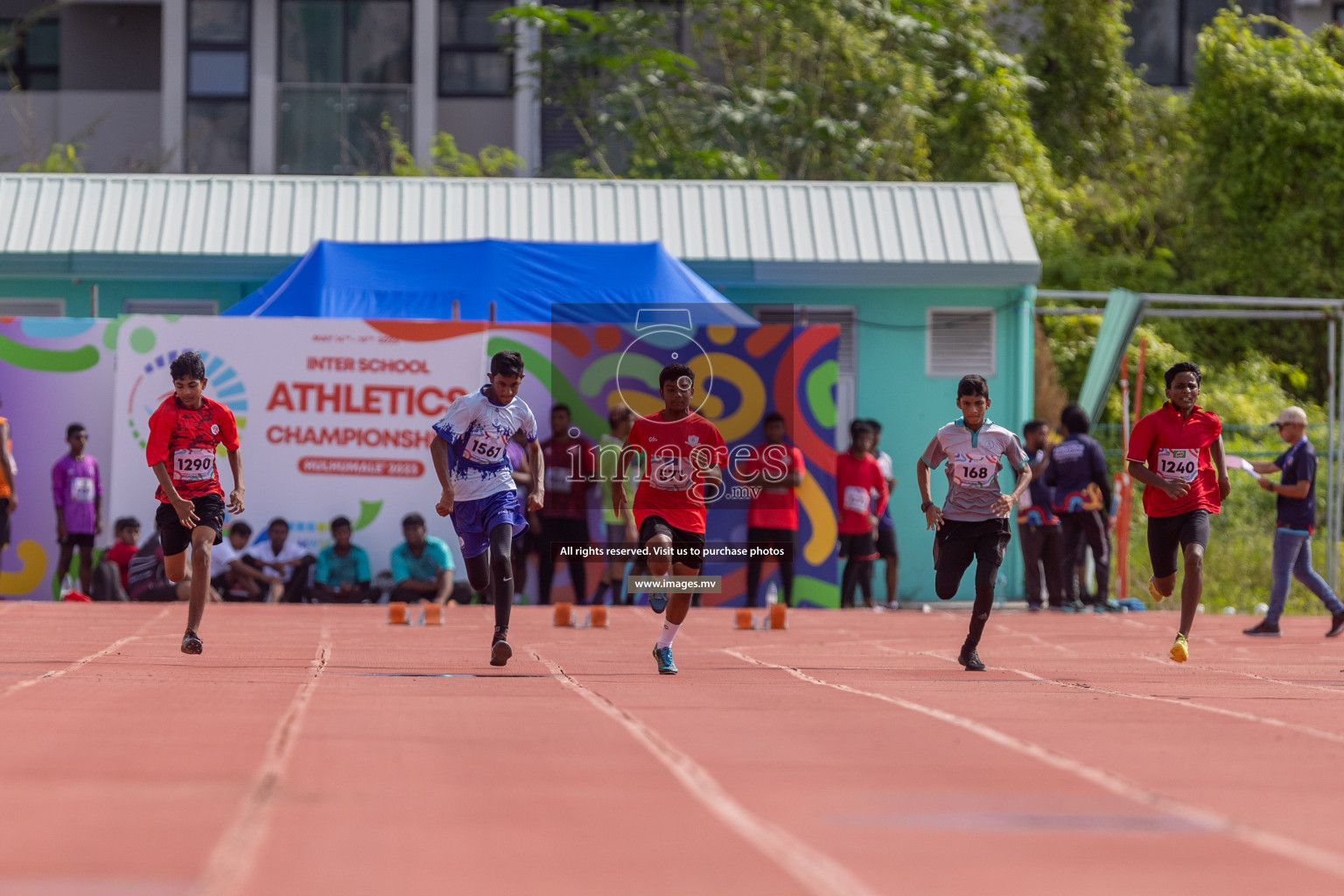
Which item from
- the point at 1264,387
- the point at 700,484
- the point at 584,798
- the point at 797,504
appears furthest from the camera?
the point at 1264,387

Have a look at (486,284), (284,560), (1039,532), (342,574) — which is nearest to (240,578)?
(284,560)

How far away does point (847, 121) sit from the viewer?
30484 mm

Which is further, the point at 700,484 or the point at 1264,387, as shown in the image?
the point at 1264,387

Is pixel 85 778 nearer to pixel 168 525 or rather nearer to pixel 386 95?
pixel 168 525

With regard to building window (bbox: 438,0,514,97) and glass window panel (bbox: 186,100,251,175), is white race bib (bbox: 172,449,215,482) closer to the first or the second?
glass window panel (bbox: 186,100,251,175)

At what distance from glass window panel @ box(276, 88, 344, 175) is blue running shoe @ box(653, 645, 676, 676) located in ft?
82.3

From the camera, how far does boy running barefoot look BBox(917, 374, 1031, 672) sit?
11.2 metres

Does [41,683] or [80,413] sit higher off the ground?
[80,413]

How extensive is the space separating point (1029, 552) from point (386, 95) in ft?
64.5

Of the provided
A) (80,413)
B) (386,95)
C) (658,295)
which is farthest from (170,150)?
(658,295)

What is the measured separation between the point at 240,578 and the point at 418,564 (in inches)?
72.7

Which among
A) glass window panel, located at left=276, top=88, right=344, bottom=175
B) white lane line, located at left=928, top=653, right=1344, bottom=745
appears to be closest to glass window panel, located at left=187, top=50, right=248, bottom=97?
glass window panel, located at left=276, top=88, right=344, bottom=175

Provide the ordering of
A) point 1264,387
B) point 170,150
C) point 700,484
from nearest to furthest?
point 700,484
point 1264,387
point 170,150

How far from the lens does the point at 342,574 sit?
60.1ft
